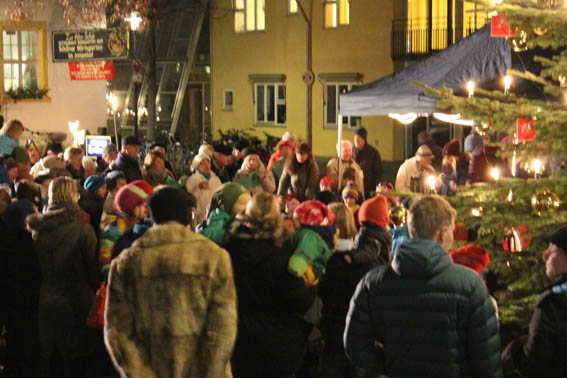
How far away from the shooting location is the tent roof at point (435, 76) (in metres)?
10.6

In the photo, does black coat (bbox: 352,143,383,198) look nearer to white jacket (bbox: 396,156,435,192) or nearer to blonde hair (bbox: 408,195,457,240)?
white jacket (bbox: 396,156,435,192)

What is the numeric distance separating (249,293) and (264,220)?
0.44 meters

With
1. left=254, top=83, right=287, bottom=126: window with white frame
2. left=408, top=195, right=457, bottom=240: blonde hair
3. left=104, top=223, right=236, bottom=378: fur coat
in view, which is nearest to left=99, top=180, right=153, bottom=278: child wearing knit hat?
Answer: left=104, top=223, right=236, bottom=378: fur coat

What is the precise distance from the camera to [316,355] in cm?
646

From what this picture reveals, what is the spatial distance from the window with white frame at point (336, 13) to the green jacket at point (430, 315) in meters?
29.0

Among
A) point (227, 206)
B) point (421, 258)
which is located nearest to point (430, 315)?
point (421, 258)

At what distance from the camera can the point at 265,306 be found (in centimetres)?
525

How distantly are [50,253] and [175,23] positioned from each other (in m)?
33.9

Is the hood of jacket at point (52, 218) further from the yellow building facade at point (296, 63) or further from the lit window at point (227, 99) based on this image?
the lit window at point (227, 99)

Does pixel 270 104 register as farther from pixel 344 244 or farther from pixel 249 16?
pixel 344 244

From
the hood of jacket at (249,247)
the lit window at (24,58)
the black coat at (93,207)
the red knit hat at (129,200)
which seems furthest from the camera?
the lit window at (24,58)

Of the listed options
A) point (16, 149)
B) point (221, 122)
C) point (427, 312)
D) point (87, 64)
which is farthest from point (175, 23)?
point (427, 312)

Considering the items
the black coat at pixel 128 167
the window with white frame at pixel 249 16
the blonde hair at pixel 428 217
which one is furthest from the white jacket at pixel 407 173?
the window with white frame at pixel 249 16

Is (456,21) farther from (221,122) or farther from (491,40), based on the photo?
(491,40)
